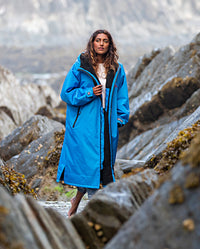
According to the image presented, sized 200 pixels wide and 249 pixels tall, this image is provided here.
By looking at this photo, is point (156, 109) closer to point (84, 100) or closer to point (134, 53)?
point (84, 100)

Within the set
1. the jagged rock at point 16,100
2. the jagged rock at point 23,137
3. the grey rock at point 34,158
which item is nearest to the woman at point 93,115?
the grey rock at point 34,158

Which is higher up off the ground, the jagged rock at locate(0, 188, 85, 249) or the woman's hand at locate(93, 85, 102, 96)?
the woman's hand at locate(93, 85, 102, 96)

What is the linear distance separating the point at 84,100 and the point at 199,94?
734 cm

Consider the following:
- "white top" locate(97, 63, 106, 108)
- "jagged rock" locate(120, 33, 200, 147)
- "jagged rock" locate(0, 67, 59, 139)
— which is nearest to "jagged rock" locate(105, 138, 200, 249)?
"white top" locate(97, 63, 106, 108)

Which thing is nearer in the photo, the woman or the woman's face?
the woman

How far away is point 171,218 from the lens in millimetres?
2322

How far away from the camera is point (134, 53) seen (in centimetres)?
19575

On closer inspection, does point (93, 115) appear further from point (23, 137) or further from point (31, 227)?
point (23, 137)

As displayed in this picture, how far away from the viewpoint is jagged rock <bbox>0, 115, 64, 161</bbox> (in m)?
11.0

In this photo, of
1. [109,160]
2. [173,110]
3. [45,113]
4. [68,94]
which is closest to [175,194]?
[109,160]

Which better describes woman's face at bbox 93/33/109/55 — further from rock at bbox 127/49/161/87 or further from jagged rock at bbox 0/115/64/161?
rock at bbox 127/49/161/87

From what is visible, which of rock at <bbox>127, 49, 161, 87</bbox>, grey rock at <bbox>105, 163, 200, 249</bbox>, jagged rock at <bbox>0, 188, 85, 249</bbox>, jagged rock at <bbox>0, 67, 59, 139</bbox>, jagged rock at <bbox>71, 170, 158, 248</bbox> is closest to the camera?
grey rock at <bbox>105, 163, 200, 249</bbox>

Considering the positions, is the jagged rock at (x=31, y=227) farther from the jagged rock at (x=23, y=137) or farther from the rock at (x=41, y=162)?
the jagged rock at (x=23, y=137)

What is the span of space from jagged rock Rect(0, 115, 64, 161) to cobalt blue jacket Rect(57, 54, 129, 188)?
560 cm
